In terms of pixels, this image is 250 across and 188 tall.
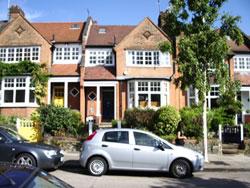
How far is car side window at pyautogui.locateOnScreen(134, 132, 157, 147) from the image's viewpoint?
12.4 m

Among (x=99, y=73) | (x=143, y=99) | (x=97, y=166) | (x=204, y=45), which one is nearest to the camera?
(x=97, y=166)

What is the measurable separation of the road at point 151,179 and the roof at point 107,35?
16858mm

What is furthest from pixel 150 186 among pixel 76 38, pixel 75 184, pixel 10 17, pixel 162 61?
→ pixel 10 17

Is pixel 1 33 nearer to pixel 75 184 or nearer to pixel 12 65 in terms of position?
pixel 12 65

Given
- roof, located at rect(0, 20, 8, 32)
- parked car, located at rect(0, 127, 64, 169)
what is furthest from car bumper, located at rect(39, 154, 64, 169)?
roof, located at rect(0, 20, 8, 32)

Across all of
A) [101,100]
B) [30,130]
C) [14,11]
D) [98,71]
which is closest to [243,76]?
[101,100]

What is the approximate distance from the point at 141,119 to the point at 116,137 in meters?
9.25

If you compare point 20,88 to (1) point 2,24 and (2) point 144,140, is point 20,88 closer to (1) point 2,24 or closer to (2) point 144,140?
(1) point 2,24

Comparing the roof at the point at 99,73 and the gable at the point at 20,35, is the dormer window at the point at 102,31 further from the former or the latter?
the gable at the point at 20,35

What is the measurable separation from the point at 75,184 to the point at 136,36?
750 inches

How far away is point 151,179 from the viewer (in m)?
12.0

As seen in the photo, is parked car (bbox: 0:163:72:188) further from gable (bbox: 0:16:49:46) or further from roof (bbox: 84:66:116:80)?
gable (bbox: 0:16:49:46)

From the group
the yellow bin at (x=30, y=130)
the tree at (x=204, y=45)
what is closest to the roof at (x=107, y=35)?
the yellow bin at (x=30, y=130)

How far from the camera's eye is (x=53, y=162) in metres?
12.6
